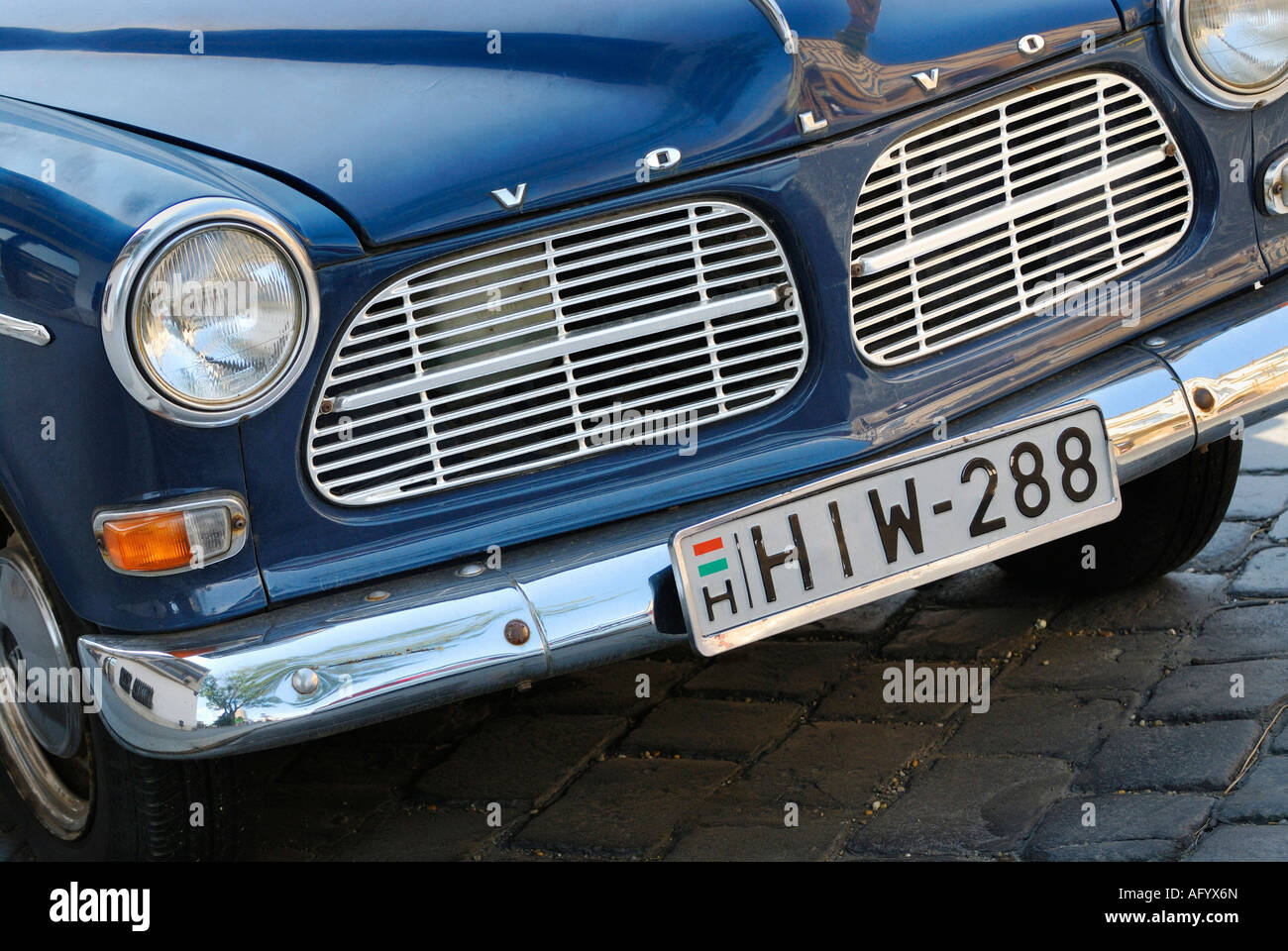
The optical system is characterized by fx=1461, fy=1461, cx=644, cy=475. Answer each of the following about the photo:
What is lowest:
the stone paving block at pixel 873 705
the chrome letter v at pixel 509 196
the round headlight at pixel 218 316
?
the stone paving block at pixel 873 705

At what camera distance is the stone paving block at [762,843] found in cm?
240

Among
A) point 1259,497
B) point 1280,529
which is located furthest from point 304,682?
point 1259,497

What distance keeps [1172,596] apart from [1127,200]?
101 centimetres

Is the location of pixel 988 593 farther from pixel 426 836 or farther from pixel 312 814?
pixel 312 814

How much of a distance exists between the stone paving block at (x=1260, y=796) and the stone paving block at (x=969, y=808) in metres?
0.27

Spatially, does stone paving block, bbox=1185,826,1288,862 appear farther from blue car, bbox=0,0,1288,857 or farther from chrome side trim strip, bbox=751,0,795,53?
chrome side trim strip, bbox=751,0,795,53

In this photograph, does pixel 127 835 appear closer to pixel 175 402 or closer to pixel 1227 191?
pixel 175 402

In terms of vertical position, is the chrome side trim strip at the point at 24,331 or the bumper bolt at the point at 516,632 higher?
the chrome side trim strip at the point at 24,331

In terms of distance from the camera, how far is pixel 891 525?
2.23 metres

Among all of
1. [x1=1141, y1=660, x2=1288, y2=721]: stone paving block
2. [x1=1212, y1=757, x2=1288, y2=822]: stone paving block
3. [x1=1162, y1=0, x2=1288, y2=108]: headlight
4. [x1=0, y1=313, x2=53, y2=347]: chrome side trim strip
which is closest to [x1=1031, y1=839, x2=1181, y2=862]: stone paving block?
[x1=1212, y1=757, x2=1288, y2=822]: stone paving block

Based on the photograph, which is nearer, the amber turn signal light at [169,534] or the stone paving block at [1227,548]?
the amber turn signal light at [169,534]
